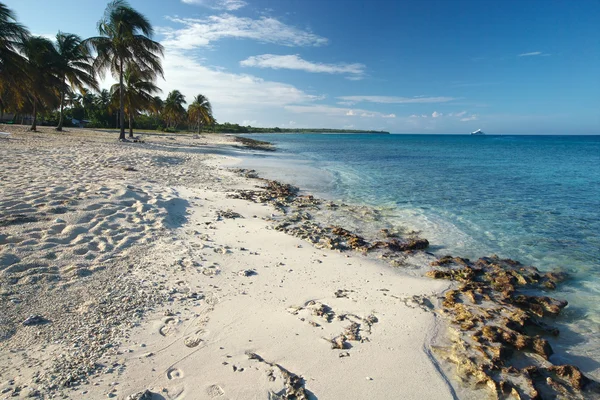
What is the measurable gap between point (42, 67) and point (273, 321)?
111 feet

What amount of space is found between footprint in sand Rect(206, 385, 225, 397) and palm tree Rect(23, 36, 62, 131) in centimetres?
2883

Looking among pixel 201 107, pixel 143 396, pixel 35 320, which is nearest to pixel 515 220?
pixel 143 396

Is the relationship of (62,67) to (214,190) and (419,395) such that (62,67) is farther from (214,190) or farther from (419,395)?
(419,395)

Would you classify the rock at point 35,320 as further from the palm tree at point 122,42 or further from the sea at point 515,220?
the palm tree at point 122,42

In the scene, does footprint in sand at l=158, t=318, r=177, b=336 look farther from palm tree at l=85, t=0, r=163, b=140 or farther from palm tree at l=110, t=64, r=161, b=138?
palm tree at l=110, t=64, r=161, b=138

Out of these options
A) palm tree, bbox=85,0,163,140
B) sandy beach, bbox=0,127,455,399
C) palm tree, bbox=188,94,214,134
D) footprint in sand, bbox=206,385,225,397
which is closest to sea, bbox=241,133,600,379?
sandy beach, bbox=0,127,455,399

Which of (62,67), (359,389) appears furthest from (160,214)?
(62,67)

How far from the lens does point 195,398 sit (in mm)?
2459

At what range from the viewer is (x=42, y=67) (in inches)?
1032

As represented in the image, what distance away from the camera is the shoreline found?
2699 millimetres

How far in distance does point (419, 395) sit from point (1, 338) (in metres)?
3.82

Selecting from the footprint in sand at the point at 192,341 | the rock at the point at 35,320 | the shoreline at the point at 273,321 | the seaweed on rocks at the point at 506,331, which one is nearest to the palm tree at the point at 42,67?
the shoreline at the point at 273,321

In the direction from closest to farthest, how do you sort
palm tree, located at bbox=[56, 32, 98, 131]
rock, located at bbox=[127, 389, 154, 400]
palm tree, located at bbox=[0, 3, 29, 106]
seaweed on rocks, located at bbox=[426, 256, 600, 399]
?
rock, located at bbox=[127, 389, 154, 400] → seaweed on rocks, located at bbox=[426, 256, 600, 399] → palm tree, located at bbox=[0, 3, 29, 106] → palm tree, located at bbox=[56, 32, 98, 131]

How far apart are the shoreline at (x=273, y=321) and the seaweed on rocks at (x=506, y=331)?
0.29m
